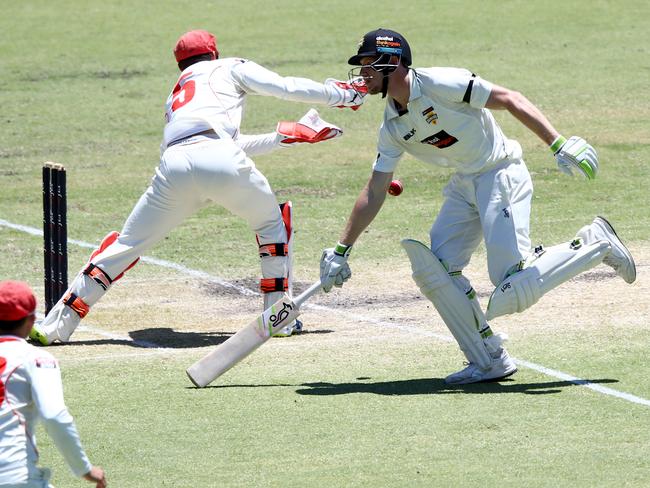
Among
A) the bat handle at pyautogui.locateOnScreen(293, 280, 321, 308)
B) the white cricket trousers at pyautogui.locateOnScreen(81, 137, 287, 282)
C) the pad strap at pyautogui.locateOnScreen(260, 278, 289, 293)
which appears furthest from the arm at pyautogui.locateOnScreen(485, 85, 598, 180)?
the pad strap at pyautogui.locateOnScreen(260, 278, 289, 293)

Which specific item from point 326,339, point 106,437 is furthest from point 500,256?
point 106,437

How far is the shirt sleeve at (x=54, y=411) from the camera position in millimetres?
4766

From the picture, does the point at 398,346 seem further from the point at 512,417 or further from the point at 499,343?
the point at 512,417

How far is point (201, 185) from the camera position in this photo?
873 cm

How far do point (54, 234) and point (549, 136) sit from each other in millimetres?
3744

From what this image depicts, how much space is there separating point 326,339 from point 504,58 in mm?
11539

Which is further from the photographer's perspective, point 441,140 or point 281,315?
point 281,315

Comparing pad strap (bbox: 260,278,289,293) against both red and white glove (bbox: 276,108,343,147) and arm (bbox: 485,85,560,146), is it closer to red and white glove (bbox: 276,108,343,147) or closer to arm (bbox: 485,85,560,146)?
red and white glove (bbox: 276,108,343,147)

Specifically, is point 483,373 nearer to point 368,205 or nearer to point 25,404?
point 368,205

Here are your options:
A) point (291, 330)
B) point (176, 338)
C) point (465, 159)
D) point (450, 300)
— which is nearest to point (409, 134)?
point (465, 159)

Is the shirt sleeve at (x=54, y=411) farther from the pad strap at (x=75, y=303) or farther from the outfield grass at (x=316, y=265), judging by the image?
the pad strap at (x=75, y=303)

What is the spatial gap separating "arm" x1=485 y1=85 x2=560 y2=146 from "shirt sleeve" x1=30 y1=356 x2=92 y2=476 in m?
3.61

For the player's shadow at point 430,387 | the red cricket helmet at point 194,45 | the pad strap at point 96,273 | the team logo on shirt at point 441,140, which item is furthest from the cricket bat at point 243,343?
the red cricket helmet at point 194,45

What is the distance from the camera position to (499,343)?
799 centimetres
